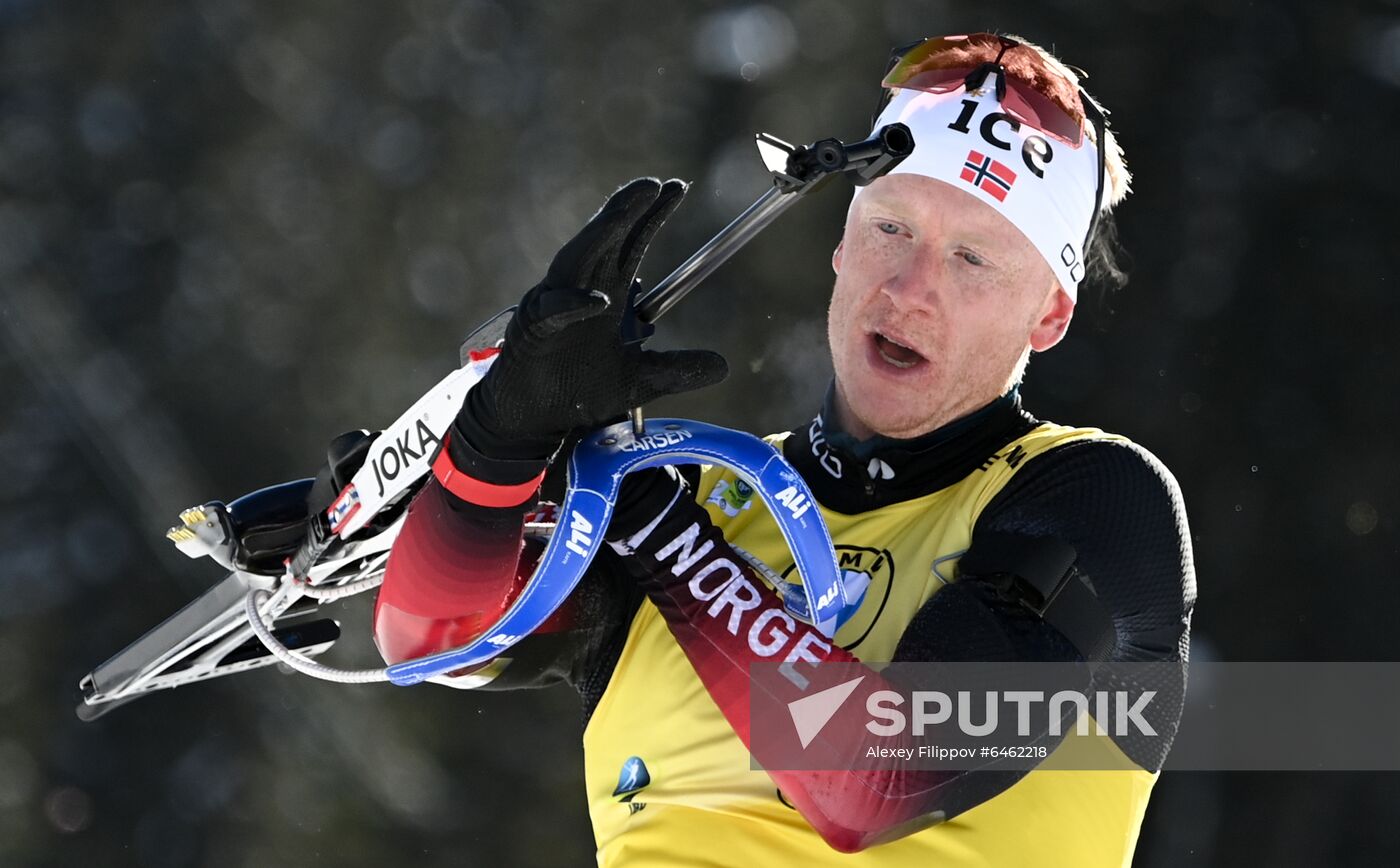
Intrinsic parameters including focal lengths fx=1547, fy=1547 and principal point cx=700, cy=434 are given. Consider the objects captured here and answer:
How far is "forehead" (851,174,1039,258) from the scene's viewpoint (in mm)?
1718

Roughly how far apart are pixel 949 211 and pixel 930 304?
4.1 inches

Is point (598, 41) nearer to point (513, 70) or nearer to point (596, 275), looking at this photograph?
point (513, 70)

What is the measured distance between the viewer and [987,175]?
171 cm

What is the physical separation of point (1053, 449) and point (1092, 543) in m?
0.15

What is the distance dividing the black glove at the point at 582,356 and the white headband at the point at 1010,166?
43 centimetres

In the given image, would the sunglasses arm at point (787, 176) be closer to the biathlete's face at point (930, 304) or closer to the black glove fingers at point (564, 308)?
the black glove fingers at point (564, 308)

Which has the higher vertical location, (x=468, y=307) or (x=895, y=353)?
(x=895, y=353)

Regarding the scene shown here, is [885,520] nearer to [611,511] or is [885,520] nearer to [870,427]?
[870,427]

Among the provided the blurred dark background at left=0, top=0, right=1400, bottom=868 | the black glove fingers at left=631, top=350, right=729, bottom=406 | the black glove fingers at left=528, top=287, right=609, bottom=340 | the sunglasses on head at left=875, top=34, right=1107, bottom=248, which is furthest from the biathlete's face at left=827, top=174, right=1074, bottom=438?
the blurred dark background at left=0, top=0, right=1400, bottom=868

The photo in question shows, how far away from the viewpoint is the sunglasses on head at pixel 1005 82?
179 centimetres

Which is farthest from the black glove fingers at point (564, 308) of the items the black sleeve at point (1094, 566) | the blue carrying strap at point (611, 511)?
the black sleeve at point (1094, 566)

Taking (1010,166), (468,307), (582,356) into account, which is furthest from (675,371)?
(468,307)

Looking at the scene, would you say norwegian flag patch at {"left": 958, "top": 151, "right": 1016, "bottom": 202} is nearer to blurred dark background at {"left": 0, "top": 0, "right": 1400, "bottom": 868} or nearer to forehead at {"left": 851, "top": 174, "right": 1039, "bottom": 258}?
forehead at {"left": 851, "top": 174, "right": 1039, "bottom": 258}

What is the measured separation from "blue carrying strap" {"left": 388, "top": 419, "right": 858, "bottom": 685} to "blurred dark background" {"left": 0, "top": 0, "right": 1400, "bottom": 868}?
1.50 meters
